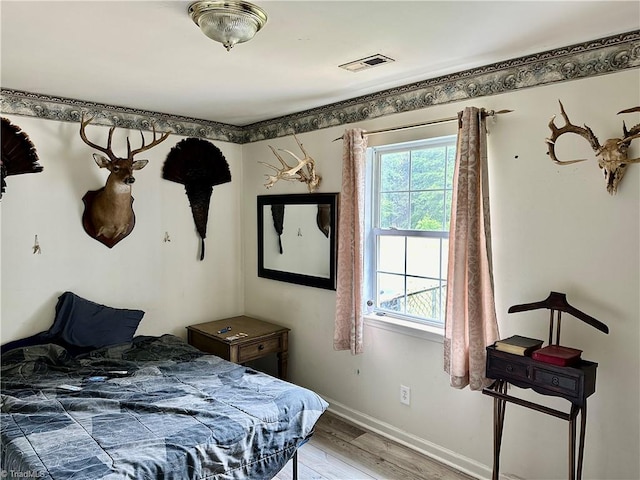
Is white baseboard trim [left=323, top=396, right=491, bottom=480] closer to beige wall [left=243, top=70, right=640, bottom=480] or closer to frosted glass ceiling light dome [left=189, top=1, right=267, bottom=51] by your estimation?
beige wall [left=243, top=70, right=640, bottom=480]

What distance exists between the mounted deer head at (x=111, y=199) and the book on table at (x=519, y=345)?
2615mm

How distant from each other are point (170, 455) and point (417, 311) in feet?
5.76

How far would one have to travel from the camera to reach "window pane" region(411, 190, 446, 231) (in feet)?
9.33

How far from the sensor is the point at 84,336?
10.5 feet

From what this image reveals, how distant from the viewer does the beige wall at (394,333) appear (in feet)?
7.00

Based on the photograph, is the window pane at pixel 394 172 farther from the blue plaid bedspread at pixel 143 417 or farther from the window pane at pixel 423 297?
the blue plaid bedspread at pixel 143 417

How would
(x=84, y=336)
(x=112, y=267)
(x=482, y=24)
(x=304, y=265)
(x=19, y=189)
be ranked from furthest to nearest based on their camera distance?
(x=304, y=265), (x=112, y=267), (x=84, y=336), (x=19, y=189), (x=482, y=24)

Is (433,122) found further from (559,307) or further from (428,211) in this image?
(559,307)

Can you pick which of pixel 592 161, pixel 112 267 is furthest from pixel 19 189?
pixel 592 161

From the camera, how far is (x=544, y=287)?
2357 mm

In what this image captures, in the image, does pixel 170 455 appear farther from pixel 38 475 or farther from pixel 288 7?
pixel 288 7

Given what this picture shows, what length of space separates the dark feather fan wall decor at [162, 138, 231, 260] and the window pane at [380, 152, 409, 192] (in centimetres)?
168

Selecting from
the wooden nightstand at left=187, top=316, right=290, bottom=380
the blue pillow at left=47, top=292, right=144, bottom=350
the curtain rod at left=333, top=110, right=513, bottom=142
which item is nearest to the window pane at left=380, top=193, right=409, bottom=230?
the curtain rod at left=333, top=110, right=513, bottom=142

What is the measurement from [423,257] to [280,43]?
63.7 inches
